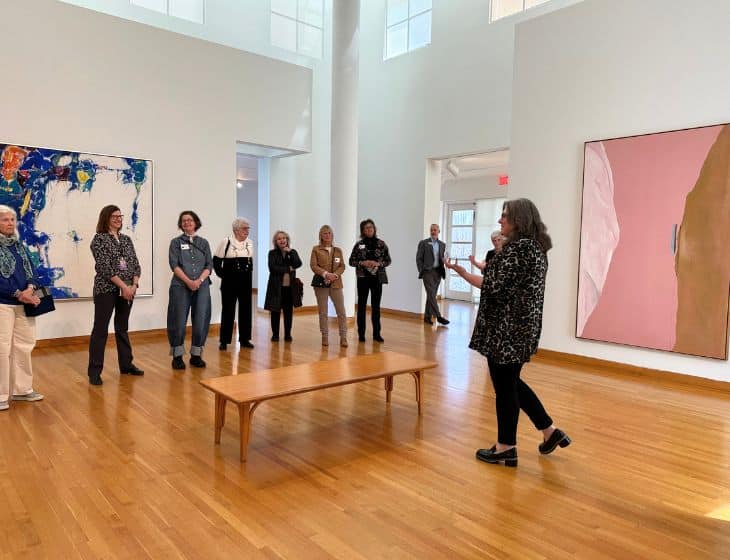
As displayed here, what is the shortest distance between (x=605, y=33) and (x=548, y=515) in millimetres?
5255

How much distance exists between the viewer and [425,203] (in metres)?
9.64

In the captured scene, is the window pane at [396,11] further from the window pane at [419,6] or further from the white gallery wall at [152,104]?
the white gallery wall at [152,104]

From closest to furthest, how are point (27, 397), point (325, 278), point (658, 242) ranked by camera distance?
point (27, 397), point (658, 242), point (325, 278)

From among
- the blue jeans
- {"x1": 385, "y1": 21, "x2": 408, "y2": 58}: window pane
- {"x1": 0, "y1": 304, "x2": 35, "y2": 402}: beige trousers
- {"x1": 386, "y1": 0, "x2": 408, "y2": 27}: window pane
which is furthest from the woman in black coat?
{"x1": 386, "y1": 0, "x2": 408, "y2": 27}: window pane

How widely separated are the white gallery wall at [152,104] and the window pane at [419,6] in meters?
2.65

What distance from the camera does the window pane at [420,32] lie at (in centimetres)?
970

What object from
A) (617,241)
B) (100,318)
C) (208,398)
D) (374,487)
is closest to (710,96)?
(617,241)

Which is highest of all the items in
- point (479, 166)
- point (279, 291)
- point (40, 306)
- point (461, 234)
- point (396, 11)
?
point (396, 11)

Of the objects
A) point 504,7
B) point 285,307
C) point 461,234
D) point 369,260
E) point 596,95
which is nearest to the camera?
point 596,95

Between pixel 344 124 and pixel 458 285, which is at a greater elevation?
pixel 344 124

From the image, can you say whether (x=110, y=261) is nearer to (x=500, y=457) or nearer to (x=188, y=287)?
(x=188, y=287)

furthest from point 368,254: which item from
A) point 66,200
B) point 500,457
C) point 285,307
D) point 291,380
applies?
point 500,457

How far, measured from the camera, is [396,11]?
33.8 ft

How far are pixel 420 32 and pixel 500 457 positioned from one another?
8.53m
